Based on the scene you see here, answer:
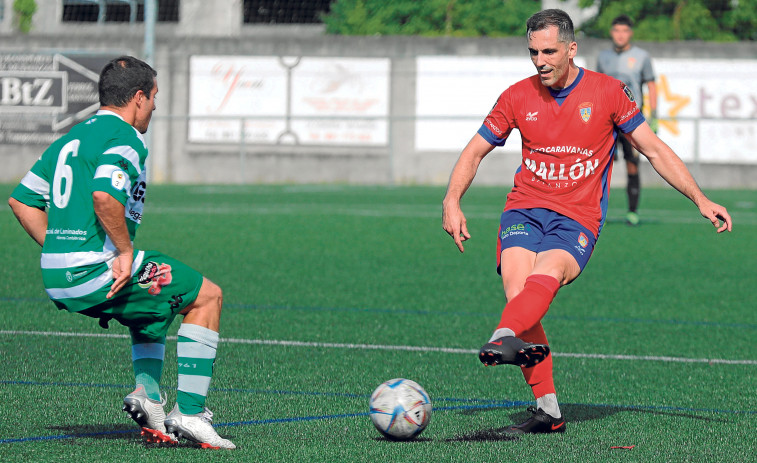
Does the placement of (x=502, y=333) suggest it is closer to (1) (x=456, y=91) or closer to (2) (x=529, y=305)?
(2) (x=529, y=305)

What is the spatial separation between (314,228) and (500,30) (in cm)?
2473

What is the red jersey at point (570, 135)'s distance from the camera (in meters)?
5.34

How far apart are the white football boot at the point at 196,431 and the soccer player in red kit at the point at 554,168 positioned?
134cm

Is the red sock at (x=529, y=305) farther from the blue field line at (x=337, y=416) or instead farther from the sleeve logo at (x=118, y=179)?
the sleeve logo at (x=118, y=179)

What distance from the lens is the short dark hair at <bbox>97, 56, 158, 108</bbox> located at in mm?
4668

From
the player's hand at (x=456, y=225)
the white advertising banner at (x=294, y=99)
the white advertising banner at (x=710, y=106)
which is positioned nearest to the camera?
the player's hand at (x=456, y=225)

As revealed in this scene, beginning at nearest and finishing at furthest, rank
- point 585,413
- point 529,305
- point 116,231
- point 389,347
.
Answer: point 116,231 < point 529,305 < point 585,413 < point 389,347

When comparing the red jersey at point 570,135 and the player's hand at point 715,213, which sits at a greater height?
the red jersey at point 570,135

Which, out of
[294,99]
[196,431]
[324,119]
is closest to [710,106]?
[324,119]

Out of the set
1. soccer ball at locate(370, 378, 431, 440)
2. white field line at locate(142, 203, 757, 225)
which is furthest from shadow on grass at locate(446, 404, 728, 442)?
white field line at locate(142, 203, 757, 225)

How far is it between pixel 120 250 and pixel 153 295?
258 millimetres

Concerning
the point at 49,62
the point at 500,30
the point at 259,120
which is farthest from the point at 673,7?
the point at 49,62

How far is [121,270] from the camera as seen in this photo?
4.48 metres

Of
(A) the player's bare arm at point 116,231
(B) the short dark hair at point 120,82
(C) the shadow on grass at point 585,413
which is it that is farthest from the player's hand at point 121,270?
(C) the shadow on grass at point 585,413
